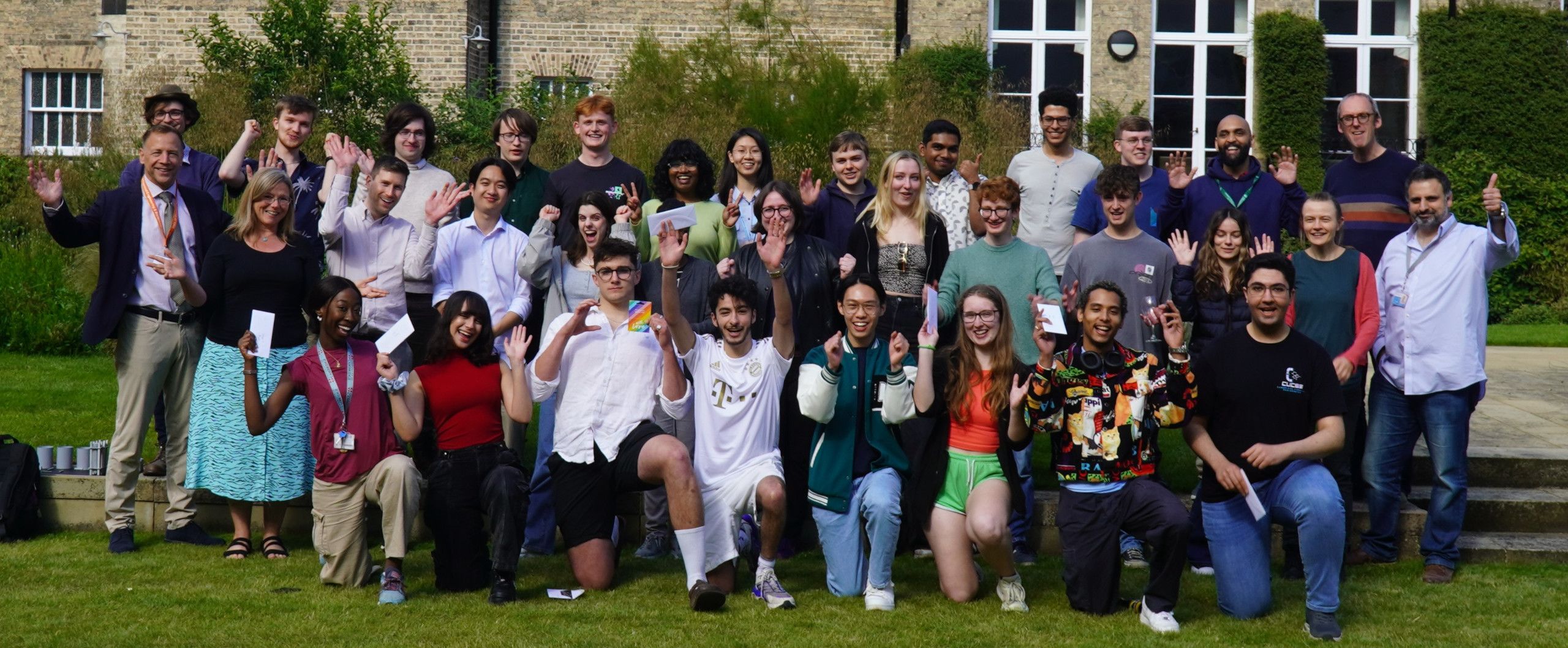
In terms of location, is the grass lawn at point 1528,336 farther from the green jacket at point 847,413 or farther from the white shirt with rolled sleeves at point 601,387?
the white shirt with rolled sleeves at point 601,387

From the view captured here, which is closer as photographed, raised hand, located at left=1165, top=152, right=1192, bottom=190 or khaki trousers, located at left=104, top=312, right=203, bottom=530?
khaki trousers, located at left=104, top=312, right=203, bottom=530

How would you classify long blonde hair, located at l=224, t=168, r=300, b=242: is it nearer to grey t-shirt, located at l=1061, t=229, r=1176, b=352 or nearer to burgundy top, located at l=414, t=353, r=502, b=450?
burgundy top, located at l=414, t=353, r=502, b=450

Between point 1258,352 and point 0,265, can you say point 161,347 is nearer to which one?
point 1258,352

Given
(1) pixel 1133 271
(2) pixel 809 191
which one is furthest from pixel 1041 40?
(1) pixel 1133 271

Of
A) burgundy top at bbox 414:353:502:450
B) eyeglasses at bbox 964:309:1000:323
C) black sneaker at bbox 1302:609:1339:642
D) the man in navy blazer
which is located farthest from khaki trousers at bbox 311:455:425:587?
black sneaker at bbox 1302:609:1339:642

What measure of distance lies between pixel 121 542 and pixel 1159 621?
4.71 metres

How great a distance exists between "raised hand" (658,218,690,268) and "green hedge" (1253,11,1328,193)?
56.5ft

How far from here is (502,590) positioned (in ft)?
18.8

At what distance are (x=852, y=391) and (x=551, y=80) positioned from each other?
58.1ft

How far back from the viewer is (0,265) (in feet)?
46.0

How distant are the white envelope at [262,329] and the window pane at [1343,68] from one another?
1983cm

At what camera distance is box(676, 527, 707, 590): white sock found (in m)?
5.77

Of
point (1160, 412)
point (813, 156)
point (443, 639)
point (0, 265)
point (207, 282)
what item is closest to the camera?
point (443, 639)

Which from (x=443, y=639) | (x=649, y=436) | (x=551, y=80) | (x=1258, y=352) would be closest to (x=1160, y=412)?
(x=1258, y=352)
